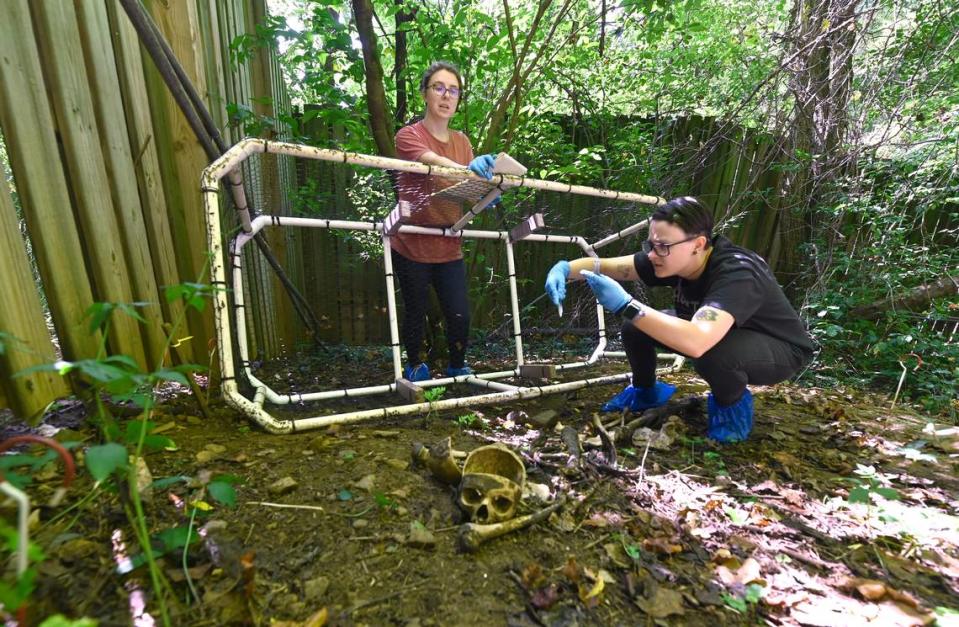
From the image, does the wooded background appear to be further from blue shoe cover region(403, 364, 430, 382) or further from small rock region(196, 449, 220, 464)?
blue shoe cover region(403, 364, 430, 382)

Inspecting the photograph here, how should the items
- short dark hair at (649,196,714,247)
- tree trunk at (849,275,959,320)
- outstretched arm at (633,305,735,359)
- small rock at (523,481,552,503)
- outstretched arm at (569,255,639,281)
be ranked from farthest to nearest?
tree trunk at (849,275,959,320)
outstretched arm at (569,255,639,281)
short dark hair at (649,196,714,247)
outstretched arm at (633,305,735,359)
small rock at (523,481,552,503)

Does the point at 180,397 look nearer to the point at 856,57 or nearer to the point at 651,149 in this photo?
the point at 651,149

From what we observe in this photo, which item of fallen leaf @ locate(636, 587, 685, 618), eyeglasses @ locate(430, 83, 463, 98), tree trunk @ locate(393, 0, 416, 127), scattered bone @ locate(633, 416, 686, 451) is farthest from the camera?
tree trunk @ locate(393, 0, 416, 127)

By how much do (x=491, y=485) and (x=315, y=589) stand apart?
1.71 feet

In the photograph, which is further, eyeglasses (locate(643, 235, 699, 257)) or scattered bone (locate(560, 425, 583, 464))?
eyeglasses (locate(643, 235, 699, 257))

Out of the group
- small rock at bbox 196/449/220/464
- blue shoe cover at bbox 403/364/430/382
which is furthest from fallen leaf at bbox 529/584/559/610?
blue shoe cover at bbox 403/364/430/382

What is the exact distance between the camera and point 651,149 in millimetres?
4051

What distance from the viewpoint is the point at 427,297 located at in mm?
2799

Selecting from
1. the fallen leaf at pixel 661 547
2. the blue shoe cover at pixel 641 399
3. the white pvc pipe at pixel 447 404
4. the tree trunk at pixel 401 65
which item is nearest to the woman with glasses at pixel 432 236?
the white pvc pipe at pixel 447 404

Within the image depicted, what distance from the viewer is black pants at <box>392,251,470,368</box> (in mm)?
2699

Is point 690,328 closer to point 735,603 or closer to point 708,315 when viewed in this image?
point 708,315

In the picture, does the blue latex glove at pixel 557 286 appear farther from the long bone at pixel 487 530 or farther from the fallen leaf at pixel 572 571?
the fallen leaf at pixel 572 571

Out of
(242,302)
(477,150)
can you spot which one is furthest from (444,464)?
A: (477,150)

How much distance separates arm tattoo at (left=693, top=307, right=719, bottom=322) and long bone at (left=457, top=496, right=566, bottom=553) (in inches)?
43.6
